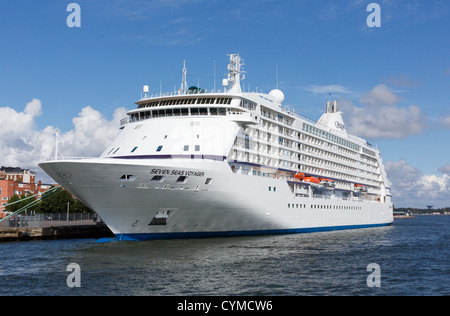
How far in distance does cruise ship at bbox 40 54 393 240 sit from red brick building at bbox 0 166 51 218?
4296 cm

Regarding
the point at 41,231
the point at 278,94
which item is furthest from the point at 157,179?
the point at 278,94

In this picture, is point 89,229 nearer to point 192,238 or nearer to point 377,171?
point 192,238

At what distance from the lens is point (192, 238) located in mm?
31000

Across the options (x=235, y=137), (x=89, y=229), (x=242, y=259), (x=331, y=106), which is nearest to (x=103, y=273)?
(x=242, y=259)

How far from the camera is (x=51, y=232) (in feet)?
131

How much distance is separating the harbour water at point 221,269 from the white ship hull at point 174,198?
1213 mm

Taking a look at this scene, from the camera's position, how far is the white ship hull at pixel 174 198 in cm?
2641

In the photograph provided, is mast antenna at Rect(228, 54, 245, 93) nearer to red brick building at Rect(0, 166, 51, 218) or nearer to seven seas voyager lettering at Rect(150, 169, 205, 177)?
seven seas voyager lettering at Rect(150, 169, 205, 177)

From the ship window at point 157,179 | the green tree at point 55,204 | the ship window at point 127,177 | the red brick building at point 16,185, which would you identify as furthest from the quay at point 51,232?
the red brick building at point 16,185

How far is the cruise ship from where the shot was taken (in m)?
27.1

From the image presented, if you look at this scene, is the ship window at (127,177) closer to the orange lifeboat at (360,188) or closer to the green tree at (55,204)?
the orange lifeboat at (360,188)

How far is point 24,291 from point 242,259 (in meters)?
10.9
